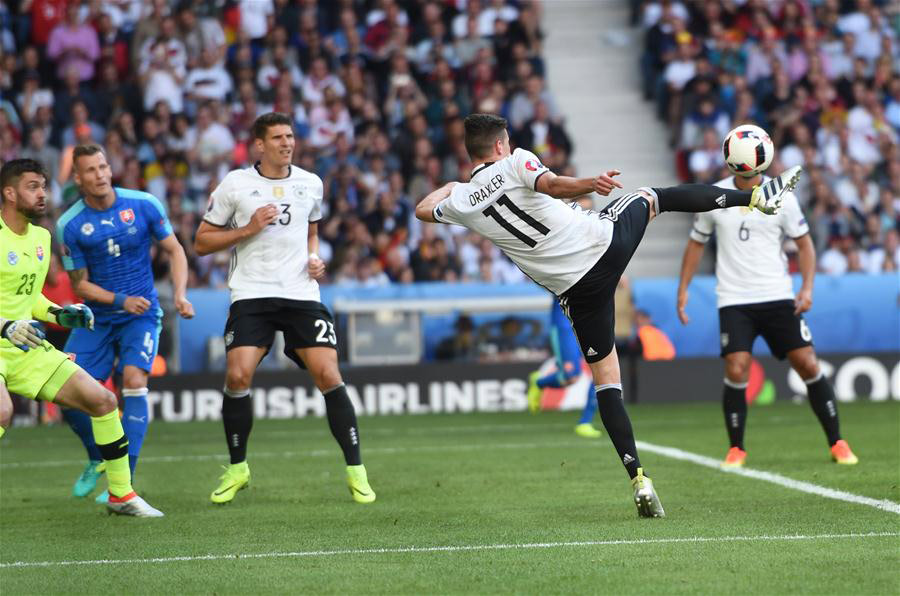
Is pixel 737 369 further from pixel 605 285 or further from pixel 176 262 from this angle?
pixel 176 262

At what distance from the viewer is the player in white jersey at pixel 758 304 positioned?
1038 centimetres

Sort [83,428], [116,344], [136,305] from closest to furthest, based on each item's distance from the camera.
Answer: [136,305]
[116,344]
[83,428]

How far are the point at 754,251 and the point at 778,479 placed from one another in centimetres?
188

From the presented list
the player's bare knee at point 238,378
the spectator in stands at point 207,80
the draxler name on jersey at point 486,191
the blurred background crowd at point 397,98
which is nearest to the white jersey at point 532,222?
the draxler name on jersey at point 486,191

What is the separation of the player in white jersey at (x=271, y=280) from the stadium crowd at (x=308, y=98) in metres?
9.20

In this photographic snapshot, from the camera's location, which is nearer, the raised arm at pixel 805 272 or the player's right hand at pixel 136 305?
the player's right hand at pixel 136 305

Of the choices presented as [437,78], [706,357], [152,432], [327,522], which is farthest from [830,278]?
[327,522]

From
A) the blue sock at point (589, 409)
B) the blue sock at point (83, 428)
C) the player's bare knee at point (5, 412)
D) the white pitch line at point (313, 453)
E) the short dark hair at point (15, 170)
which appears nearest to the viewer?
the player's bare knee at point (5, 412)

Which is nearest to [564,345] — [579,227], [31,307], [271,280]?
[271,280]

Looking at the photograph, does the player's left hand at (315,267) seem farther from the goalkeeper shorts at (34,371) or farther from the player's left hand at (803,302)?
the player's left hand at (803,302)

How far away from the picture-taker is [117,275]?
9.45 metres

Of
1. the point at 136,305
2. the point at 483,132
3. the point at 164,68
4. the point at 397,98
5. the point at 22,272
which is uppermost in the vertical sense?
the point at 164,68

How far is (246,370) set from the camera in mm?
8820

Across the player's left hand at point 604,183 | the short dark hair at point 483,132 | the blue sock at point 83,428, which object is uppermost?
the short dark hair at point 483,132
